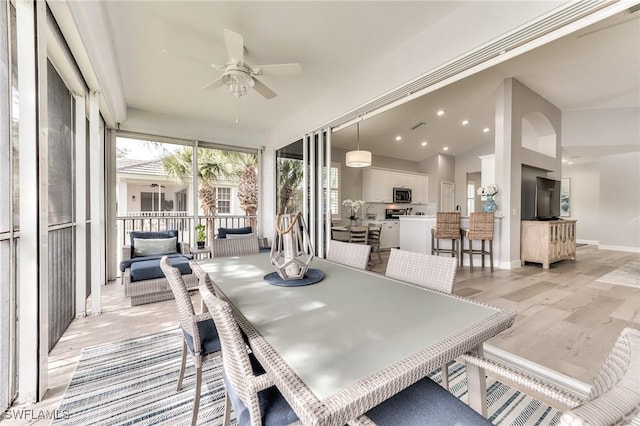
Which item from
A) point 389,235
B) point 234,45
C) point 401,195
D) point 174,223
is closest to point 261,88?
point 234,45

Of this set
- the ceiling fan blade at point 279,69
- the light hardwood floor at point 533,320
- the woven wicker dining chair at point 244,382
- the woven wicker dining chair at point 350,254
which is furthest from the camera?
the ceiling fan blade at point 279,69

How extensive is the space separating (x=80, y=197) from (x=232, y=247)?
169 centimetres

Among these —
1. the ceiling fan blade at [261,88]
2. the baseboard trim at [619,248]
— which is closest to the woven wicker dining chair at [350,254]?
the ceiling fan blade at [261,88]

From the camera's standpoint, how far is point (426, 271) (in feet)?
5.23

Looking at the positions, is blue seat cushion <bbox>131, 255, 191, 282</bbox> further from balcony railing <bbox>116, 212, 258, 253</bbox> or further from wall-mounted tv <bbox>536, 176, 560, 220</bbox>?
wall-mounted tv <bbox>536, 176, 560, 220</bbox>

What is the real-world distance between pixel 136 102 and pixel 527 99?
23.3 feet

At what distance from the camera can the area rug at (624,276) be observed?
3928mm

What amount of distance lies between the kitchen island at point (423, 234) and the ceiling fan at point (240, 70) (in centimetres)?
439

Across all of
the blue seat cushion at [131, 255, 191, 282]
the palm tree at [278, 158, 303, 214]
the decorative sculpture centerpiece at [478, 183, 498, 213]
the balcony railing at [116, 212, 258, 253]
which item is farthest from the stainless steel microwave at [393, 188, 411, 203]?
the blue seat cushion at [131, 255, 191, 282]

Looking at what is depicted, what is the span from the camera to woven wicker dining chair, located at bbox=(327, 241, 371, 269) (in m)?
2.07

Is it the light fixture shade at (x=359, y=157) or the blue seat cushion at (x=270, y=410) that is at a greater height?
the light fixture shade at (x=359, y=157)

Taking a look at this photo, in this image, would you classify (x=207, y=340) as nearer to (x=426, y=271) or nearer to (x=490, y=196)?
(x=426, y=271)

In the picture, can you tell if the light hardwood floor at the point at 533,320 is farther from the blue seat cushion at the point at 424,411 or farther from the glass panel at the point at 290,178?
the glass panel at the point at 290,178

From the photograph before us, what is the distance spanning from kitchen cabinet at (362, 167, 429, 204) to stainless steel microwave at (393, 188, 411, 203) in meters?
0.11
